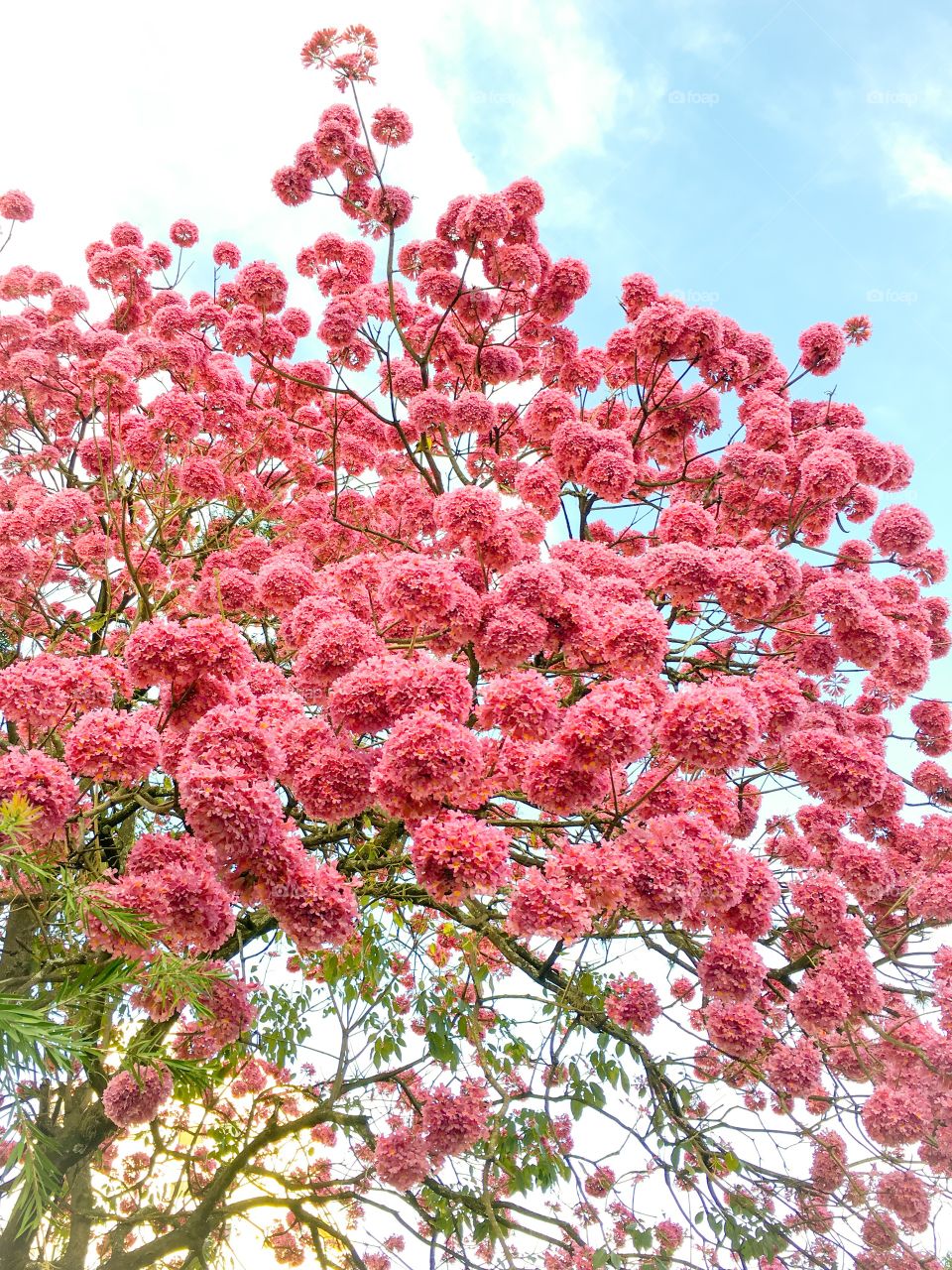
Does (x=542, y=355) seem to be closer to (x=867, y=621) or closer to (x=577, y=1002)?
(x=867, y=621)

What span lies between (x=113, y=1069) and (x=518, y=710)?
419 centimetres

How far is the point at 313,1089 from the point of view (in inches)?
313

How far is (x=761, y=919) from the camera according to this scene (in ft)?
13.6

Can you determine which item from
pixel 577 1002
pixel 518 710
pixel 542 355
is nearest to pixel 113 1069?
pixel 577 1002

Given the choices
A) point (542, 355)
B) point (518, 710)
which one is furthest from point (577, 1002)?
point (542, 355)

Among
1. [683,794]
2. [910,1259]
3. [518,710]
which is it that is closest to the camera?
[518,710]

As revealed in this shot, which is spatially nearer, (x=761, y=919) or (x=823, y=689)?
(x=761, y=919)

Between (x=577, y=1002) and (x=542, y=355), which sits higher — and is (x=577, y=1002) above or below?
below

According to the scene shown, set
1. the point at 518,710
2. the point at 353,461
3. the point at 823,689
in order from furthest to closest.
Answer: the point at 353,461 → the point at 823,689 → the point at 518,710

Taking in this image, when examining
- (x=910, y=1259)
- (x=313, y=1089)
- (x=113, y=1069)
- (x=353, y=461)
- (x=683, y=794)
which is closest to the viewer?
(x=683, y=794)

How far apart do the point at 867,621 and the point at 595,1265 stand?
3876 mm

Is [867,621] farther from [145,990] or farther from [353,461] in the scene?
[353,461]

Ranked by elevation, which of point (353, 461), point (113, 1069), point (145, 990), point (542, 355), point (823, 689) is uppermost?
point (542, 355)

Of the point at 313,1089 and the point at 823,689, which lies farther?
the point at 313,1089
